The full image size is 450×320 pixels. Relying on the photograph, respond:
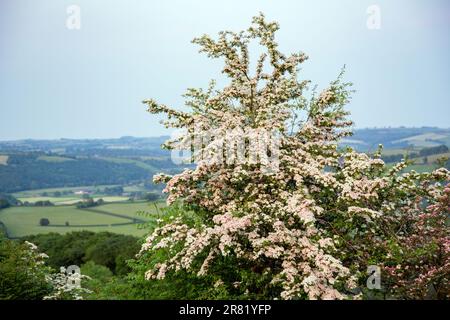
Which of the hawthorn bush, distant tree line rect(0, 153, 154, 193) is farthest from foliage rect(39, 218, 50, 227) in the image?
the hawthorn bush

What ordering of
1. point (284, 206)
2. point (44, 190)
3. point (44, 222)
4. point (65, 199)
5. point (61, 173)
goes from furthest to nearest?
point (61, 173) < point (44, 190) < point (65, 199) < point (44, 222) < point (284, 206)

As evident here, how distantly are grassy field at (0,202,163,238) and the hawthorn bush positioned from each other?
8013 centimetres

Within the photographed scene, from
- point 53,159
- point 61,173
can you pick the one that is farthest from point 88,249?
point 53,159

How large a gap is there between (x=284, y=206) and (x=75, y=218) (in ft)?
339

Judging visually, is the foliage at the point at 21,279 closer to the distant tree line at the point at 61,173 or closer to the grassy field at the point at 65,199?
the grassy field at the point at 65,199

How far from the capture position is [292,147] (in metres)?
16.0

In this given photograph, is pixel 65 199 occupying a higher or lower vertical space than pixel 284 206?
lower

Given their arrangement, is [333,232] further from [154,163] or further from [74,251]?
[154,163]

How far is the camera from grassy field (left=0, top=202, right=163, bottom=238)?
3866 inches

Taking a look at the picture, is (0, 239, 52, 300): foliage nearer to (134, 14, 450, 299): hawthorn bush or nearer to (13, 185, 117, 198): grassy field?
(134, 14, 450, 299): hawthorn bush

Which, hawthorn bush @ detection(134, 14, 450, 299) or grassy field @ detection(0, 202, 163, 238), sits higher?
hawthorn bush @ detection(134, 14, 450, 299)

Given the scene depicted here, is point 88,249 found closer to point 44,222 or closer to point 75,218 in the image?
point 44,222

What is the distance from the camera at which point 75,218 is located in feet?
359

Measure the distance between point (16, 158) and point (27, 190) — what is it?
17.3m
